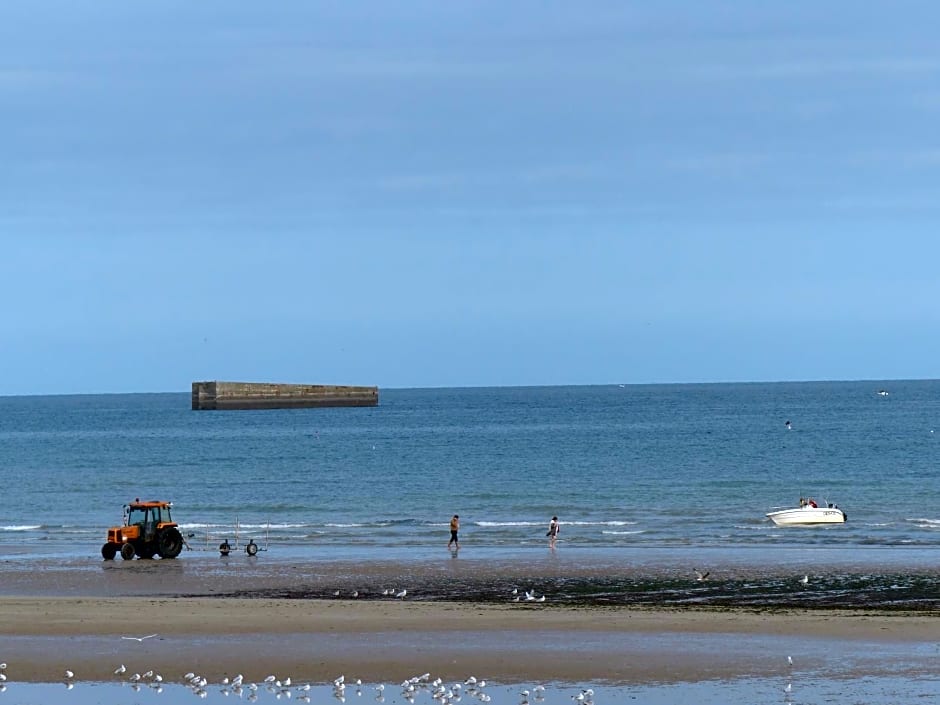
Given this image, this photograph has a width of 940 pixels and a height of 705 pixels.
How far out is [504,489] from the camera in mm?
67312

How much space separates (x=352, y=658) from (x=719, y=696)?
19.8ft

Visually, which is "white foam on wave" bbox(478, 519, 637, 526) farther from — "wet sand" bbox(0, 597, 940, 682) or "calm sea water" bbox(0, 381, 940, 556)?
"wet sand" bbox(0, 597, 940, 682)

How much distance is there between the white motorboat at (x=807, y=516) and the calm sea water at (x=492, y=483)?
87 centimetres

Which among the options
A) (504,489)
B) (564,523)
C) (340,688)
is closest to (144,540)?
(564,523)

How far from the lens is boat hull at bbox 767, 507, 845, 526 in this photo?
49906 millimetres

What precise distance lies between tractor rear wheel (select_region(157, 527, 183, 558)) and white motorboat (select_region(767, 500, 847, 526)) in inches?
842

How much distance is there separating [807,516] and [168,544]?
22520mm

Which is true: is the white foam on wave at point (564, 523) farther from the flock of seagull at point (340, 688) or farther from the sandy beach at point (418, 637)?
the flock of seagull at point (340, 688)

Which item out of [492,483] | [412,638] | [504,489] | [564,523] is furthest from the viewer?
[492,483]

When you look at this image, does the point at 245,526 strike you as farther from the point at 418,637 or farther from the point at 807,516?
the point at 418,637

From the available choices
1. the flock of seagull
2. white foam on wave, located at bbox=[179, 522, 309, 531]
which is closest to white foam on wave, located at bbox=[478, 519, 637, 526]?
white foam on wave, located at bbox=[179, 522, 309, 531]

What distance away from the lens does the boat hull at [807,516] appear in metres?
49.9

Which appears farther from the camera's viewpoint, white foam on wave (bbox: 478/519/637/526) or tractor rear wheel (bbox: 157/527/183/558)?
white foam on wave (bbox: 478/519/637/526)

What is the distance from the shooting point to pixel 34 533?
4959cm
